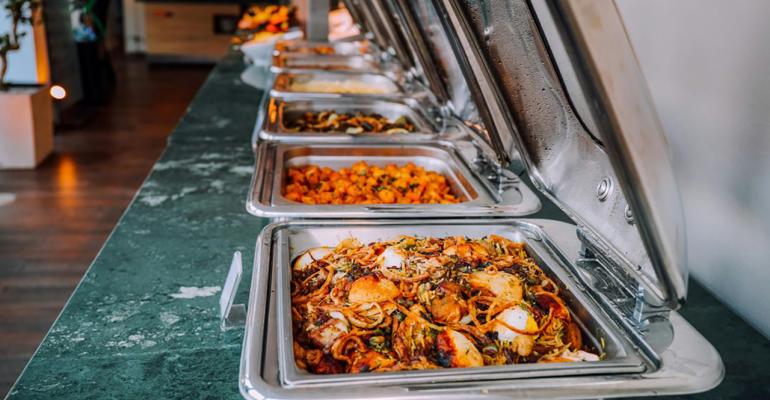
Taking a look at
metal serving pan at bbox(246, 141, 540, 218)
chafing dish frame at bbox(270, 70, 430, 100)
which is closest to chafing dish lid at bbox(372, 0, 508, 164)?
metal serving pan at bbox(246, 141, 540, 218)

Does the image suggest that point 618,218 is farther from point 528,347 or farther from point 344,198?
point 344,198

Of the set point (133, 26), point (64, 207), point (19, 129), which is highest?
point (133, 26)

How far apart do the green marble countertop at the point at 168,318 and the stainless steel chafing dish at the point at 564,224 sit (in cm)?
15

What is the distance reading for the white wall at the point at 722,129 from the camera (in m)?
1.12

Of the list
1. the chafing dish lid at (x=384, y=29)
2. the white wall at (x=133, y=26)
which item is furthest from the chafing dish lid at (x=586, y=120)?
the white wall at (x=133, y=26)

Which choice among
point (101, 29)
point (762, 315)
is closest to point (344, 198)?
point (762, 315)

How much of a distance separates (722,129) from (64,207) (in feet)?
13.0

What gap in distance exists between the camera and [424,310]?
99 cm

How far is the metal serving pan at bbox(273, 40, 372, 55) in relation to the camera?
3893mm

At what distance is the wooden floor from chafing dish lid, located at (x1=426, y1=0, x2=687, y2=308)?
2.09 m

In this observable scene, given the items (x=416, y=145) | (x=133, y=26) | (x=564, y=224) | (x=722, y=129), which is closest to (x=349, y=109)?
(x=416, y=145)

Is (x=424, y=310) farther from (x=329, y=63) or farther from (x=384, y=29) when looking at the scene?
(x=329, y=63)

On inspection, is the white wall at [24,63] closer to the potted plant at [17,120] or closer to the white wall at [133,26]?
the potted plant at [17,120]

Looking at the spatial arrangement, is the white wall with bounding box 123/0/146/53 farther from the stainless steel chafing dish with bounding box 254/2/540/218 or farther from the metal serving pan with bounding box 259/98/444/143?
the metal serving pan with bounding box 259/98/444/143
